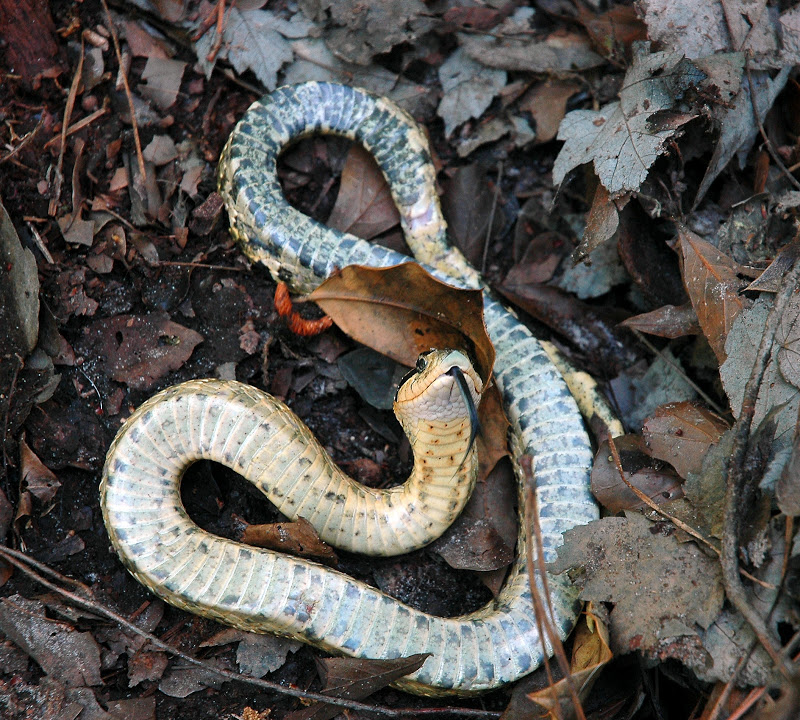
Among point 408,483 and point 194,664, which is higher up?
point 408,483

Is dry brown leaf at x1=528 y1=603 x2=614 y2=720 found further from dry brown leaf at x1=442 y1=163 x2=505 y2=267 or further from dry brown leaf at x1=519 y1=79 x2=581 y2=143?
dry brown leaf at x1=519 y1=79 x2=581 y2=143

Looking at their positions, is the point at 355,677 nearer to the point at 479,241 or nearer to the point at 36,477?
the point at 36,477

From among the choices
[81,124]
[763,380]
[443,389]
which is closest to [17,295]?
[81,124]

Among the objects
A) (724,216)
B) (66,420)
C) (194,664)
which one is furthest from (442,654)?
(724,216)

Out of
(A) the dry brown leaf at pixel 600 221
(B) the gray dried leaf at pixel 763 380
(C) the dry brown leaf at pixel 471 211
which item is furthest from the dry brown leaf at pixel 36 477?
(B) the gray dried leaf at pixel 763 380

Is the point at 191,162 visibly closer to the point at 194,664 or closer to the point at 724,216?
the point at 194,664

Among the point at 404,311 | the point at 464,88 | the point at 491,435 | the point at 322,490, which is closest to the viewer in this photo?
the point at 322,490
